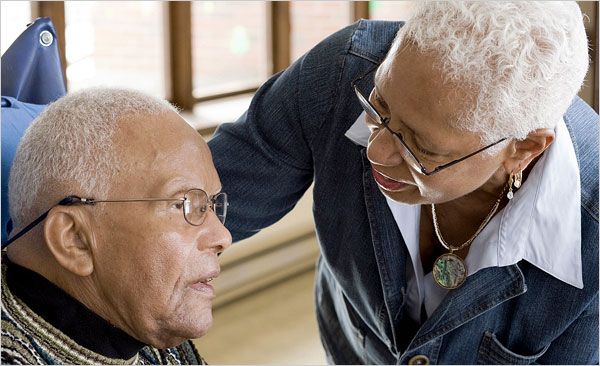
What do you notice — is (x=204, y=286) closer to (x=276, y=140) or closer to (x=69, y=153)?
(x=69, y=153)

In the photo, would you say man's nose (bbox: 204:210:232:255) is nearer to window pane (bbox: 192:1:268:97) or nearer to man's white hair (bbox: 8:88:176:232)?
man's white hair (bbox: 8:88:176:232)

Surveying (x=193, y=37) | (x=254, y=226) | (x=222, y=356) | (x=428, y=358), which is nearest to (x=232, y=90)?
(x=193, y=37)

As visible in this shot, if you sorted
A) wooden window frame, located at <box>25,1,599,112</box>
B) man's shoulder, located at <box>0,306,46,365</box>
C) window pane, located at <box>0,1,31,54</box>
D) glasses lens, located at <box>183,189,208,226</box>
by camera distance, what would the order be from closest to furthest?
man's shoulder, located at <box>0,306,46,365</box>
glasses lens, located at <box>183,189,208,226</box>
window pane, located at <box>0,1,31,54</box>
wooden window frame, located at <box>25,1,599,112</box>

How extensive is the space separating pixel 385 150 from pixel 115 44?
2742mm

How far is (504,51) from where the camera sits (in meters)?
1.57

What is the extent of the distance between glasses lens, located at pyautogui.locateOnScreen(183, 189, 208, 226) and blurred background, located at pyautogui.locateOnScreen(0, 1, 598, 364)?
2036mm

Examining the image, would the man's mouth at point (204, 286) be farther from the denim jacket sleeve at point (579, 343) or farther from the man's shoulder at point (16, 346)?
the denim jacket sleeve at point (579, 343)

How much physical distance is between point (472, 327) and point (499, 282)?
14 centimetres

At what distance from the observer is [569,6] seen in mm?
1626

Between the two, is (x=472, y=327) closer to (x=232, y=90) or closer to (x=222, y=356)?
(x=222, y=356)

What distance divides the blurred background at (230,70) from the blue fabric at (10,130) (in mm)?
1627

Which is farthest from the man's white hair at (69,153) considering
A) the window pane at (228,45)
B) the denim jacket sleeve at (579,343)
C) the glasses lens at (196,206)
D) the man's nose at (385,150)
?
the window pane at (228,45)

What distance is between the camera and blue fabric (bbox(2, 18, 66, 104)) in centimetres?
215

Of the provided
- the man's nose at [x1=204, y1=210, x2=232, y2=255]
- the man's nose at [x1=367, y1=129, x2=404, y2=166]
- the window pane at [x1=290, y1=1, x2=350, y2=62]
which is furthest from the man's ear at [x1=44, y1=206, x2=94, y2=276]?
the window pane at [x1=290, y1=1, x2=350, y2=62]
